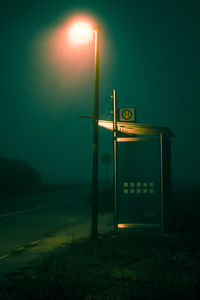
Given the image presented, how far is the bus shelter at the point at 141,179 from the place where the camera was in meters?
10.8

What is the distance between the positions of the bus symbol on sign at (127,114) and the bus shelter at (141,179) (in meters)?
0.35

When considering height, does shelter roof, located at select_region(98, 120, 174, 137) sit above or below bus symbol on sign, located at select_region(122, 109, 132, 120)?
below

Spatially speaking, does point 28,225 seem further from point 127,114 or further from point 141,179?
point 127,114

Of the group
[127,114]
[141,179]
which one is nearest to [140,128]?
[127,114]

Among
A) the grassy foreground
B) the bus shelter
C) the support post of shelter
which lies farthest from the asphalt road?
the support post of shelter

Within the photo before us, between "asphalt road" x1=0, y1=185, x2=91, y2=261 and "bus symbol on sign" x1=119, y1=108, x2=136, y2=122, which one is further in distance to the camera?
"bus symbol on sign" x1=119, y1=108, x2=136, y2=122

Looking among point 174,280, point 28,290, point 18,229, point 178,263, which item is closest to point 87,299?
point 28,290

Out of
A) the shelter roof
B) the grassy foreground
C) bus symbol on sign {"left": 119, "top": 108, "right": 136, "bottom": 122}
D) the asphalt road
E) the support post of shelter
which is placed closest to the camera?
the grassy foreground

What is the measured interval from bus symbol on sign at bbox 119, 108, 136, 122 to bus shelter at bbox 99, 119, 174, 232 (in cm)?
35

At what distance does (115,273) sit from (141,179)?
4969 millimetres

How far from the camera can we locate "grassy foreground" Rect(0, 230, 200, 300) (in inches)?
208

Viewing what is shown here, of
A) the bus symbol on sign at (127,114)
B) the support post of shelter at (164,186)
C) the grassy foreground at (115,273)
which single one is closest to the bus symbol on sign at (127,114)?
the bus symbol on sign at (127,114)

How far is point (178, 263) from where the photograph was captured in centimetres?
714

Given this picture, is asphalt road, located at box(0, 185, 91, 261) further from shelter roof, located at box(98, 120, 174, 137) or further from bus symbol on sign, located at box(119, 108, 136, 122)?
bus symbol on sign, located at box(119, 108, 136, 122)
